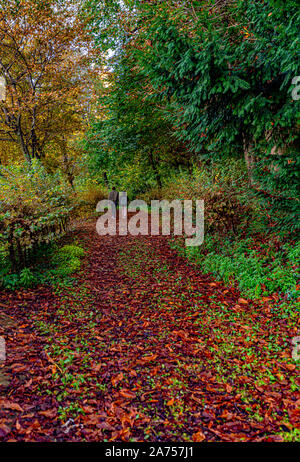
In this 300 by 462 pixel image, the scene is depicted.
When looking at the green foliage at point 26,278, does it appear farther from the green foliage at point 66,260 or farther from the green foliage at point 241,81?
the green foliage at point 241,81

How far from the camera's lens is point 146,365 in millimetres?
2959

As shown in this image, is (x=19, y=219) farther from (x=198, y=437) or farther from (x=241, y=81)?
(x=241, y=81)

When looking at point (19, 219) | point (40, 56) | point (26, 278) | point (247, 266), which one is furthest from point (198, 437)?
point (40, 56)

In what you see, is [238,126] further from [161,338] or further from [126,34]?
[126,34]

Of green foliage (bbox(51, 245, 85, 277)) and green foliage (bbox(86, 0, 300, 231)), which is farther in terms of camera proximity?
green foliage (bbox(51, 245, 85, 277))

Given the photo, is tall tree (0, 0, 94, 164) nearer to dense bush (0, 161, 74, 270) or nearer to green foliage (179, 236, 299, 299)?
dense bush (0, 161, 74, 270)

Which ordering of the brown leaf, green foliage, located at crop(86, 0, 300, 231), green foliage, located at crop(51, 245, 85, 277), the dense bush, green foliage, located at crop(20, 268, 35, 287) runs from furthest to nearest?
Result: green foliage, located at crop(51, 245, 85, 277), green foliage, located at crop(20, 268, 35, 287), the dense bush, green foliage, located at crop(86, 0, 300, 231), the brown leaf

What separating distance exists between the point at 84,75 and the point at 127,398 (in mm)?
11062

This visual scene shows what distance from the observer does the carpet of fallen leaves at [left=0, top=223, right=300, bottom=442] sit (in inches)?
84.5

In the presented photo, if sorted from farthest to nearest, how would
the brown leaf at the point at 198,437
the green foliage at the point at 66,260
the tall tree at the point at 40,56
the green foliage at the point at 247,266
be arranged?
the tall tree at the point at 40,56 → the green foliage at the point at 66,260 → the green foliage at the point at 247,266 → the brown leaf at the point at 198,437

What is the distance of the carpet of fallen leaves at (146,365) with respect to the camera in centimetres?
215

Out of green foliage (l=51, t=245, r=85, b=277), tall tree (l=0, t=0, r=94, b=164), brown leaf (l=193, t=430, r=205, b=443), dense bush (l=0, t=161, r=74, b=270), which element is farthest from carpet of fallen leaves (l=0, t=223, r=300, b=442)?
tall tree (l=0, t=0, r=94, b=164)

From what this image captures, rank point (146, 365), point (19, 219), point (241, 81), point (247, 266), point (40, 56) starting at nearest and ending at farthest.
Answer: point (146, 365), point (241, 81), point (19, 219), point (247, 266), point (40, 56)

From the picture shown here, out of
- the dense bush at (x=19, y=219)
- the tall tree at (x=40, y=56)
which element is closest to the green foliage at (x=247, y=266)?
the dense bush at (x=19, y=219)
